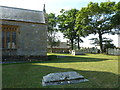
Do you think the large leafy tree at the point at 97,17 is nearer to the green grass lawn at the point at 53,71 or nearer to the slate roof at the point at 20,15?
the slate roof at the point at 20,15

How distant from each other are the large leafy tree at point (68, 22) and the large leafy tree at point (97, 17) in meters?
11.2

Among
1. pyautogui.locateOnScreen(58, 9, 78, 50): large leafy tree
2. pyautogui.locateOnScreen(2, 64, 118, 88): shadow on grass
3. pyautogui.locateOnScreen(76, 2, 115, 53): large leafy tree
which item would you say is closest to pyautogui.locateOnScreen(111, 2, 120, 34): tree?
pyautogui.locateOnScreen(76, 2, 115, 53): large leafy tree

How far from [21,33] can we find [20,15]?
144 inches

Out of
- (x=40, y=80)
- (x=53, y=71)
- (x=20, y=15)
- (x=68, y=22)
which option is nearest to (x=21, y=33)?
(x=20, y=15)

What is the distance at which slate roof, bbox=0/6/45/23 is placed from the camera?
1662cm

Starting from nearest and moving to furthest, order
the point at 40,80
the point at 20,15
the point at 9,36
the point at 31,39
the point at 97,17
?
the point at 40,80 → the point at 9,36 → the point at 31,39 → the point at 20,15 → the point at 97,17

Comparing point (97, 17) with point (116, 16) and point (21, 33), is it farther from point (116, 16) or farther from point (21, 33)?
point (21, 33)

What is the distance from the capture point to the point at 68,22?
129 feet

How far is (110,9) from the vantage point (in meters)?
24.0

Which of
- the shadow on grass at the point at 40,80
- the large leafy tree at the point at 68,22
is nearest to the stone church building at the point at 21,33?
the shadow on grass at the point at 40,80

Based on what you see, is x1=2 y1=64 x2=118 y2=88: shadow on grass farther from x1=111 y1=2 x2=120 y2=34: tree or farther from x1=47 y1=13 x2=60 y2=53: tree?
x1=47 y1=13 x2=60 y2=53: tree

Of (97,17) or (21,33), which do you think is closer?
(21,33)

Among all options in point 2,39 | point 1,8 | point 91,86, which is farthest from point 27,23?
point 91,86

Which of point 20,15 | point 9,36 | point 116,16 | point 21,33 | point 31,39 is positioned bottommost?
point 31,39
